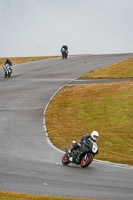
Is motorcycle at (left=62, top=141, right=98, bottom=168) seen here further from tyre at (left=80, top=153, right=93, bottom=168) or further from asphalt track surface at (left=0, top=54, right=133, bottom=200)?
asphalt track surface at (left=0, top=54, right=133, bottom=200)

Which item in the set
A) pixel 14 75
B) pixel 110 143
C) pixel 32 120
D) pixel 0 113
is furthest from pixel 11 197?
pixel 14 75

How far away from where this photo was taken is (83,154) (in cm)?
1838

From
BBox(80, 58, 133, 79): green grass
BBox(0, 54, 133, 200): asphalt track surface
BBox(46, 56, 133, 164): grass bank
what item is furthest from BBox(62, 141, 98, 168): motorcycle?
BBox(80, 58, 133, 79): green grass

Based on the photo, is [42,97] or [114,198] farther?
[42,97]

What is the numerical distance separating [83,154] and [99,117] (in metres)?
13.4

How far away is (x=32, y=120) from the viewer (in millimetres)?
30453

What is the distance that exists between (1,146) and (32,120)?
834 centimetres

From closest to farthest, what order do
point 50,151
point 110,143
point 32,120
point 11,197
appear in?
1. point 11,197
2. point 50,151
3. point 110,143
4. point 32,120

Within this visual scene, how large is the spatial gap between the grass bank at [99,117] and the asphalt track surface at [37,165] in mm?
933

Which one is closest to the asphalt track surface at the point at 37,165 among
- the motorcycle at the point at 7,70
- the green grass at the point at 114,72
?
the motorcycle at the point at 7,70

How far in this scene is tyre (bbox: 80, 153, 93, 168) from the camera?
59.7ft

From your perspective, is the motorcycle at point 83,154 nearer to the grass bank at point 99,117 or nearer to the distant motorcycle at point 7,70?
the grass bank at point 99,117

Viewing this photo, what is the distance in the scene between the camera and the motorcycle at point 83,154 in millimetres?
18250

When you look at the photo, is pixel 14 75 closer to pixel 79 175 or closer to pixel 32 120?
pixel 32 120
